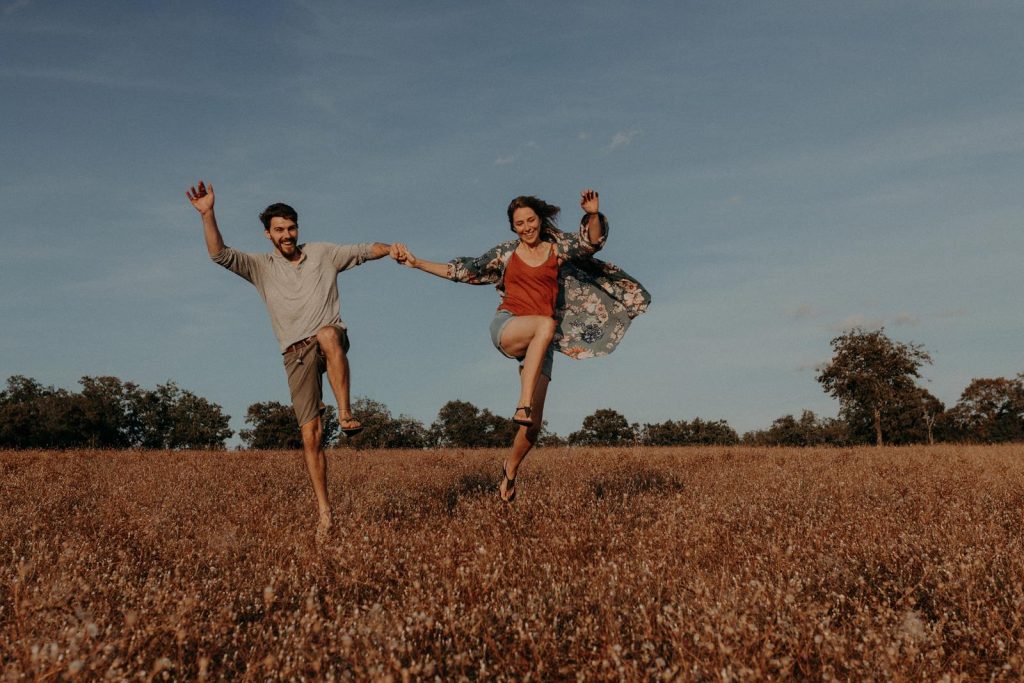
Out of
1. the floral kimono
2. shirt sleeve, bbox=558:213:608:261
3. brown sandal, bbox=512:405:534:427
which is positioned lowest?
brown sandal, bbox=512:405:534:427

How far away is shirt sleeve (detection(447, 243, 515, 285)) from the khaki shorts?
1417 mm

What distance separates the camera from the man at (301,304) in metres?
5.96

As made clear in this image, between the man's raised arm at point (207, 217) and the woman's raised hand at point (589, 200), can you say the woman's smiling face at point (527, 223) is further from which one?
the man's raised arm at point (207, 217)

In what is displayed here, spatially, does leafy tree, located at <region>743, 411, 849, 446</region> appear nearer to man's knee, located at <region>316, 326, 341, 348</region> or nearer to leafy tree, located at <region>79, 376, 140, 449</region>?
leafy tree, located at <region>79, 376, 140, 449</region>

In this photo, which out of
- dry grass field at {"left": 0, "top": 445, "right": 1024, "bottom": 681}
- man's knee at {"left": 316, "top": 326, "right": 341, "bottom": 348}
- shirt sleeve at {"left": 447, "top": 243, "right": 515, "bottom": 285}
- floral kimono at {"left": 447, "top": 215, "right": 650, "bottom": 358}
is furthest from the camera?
floral kimono at {"left": 447, "top": 215, "right": 650, "bottom": 358}

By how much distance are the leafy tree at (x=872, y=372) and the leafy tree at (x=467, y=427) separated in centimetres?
3426

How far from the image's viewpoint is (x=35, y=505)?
21.2 ft

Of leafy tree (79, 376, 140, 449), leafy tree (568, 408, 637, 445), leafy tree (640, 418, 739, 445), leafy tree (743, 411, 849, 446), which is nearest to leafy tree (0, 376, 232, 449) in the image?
leafy tree (79, 376, 140, 449)

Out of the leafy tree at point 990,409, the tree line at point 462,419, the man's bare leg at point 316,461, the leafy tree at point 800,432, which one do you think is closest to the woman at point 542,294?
the man's bare leg at point 316,461

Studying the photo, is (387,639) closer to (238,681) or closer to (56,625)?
(238,681)

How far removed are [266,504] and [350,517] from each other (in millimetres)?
1767

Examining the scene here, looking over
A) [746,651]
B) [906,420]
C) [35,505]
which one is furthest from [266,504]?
[906,420]

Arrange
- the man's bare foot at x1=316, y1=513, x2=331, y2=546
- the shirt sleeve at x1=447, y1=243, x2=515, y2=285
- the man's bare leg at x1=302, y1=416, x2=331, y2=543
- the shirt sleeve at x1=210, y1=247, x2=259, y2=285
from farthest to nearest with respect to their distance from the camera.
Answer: the shirt sleeve at x1=447, y1=243, x2=515, y2=285 → the shirt sleeve at x1=210, y1=247, x2=259, y2=285 → the man's bare leg at x1=302, y1=416, x2=331, y2=543 → the man's bare foot at x1=316, y1=513, x2=331, y2=546

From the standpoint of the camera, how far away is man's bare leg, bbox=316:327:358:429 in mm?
5914
